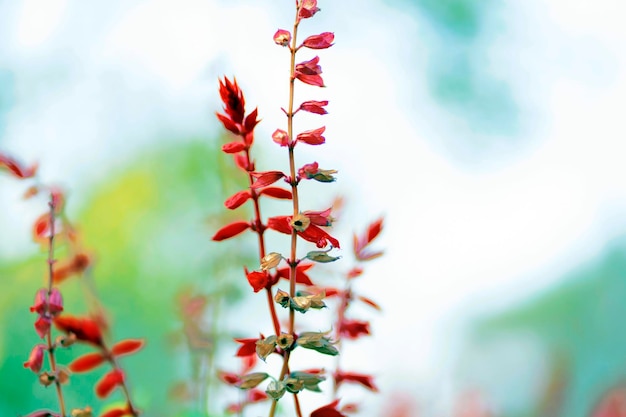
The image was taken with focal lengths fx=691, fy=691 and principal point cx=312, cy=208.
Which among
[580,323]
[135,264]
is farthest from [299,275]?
[580,323]

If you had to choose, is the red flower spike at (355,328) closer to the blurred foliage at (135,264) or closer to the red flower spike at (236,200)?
the red flower spike at (236,200)

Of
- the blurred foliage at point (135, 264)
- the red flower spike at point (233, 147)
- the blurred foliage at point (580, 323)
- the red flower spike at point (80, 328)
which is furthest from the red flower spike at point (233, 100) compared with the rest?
the blurred foliage at point (580, 323)

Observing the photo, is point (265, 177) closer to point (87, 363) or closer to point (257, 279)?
point (257, 279)

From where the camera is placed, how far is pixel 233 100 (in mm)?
325

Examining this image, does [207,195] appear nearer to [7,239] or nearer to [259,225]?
[7,239]

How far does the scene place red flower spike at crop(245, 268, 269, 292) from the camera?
1.01ft

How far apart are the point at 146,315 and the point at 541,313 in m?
1.07

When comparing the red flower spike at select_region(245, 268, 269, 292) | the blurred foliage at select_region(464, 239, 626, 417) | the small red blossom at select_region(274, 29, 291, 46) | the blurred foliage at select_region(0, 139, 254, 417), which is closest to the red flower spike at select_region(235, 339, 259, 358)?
the red flower spike at select_region(245, 268, 269, 292)

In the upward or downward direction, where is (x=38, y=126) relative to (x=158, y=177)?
upward

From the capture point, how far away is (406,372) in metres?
1.12

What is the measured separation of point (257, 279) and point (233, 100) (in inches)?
3.3

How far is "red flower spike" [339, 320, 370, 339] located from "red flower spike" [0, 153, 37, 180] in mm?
209

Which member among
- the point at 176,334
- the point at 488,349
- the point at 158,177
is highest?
the point at 158,177

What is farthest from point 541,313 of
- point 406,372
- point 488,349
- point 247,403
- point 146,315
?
point 247,403
